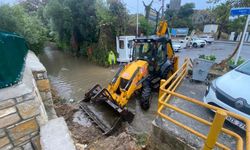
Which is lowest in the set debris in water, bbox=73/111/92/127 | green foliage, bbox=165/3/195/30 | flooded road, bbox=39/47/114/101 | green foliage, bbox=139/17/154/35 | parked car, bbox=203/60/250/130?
flooded road, bbox=39/47/114/101

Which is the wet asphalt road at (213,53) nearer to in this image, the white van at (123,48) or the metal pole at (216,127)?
the white van at (123,48)

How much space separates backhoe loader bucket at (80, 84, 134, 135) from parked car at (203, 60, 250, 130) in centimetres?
231

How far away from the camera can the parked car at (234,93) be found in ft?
9.24

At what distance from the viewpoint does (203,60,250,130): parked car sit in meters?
2.82

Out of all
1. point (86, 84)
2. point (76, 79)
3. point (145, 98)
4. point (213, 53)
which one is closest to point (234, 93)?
point (145, 98)

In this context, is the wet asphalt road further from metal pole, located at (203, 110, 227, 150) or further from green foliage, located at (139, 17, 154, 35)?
metal pole, located at (203, 110, 227, 150)

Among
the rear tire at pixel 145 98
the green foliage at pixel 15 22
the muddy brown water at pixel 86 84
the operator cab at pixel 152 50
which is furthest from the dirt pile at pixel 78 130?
the green foliage at pixel 15 22

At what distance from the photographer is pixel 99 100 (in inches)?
201

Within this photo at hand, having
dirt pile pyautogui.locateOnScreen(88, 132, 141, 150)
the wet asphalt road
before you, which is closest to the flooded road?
dirt pile pyautogui.locateOnScreen(88, 132, 141, 150)

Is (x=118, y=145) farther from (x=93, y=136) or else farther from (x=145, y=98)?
(x=145, y=98)

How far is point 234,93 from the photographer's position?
3.01 metres

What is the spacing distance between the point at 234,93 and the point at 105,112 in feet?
11.5

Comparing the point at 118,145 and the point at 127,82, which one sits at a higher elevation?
the point at 127,82

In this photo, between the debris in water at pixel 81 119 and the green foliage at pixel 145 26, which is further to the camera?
the green foliage at pixel 145 26
